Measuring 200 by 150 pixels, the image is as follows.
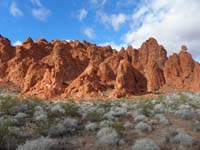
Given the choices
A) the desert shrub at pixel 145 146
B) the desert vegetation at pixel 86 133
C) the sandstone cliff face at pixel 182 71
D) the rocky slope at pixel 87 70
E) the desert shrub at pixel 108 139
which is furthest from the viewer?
the sandstone cliff face at pixel 182 71

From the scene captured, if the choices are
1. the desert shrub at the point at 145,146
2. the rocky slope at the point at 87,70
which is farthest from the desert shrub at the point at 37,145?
the rocky slope at the point at 87,70

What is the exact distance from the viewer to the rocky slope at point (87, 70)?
1810 inches

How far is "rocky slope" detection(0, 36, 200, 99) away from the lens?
46.0 metres

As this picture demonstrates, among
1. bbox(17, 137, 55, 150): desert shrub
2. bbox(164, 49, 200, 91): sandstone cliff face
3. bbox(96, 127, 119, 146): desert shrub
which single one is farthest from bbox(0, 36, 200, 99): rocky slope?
bbox(17, 137, 55, 150): desert shrub

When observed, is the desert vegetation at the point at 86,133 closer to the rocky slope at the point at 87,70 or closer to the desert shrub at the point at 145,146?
the desert shrub at the point at 145,146

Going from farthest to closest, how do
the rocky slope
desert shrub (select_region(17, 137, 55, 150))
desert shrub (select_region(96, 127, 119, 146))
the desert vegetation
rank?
the rocky slope < desert shrub (select_region(96, 127, 119, 146)) < the desert vegetation < desert shrub (select_region(17, 137, 55, 150))

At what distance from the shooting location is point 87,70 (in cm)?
4766

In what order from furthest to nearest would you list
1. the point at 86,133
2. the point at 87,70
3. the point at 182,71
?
the point at 182,71 → the point at 87,70 → the point at 86,133

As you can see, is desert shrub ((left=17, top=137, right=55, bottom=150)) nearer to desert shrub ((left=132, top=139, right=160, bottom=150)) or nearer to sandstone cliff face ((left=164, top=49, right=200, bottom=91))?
desert shrub ((left=132, top=139, right=160, bottom=150))

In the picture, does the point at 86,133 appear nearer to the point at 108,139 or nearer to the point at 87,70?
the point at 108,139

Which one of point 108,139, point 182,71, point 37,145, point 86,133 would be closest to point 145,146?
point 108,139

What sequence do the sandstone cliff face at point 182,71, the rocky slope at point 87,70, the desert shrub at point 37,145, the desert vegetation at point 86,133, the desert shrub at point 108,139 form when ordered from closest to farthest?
the desert shrub at point 37,145 < the desert vegetation at point 86,133 < the desert shrub at point 108,139 < the rocky slope at point 87,70 < the sandstone cliff face at point 182,71

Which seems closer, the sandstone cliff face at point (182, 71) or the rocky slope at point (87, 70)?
the rocky slope at point (87, 70)

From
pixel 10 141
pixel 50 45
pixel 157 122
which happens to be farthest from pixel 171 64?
pixel 10 141
